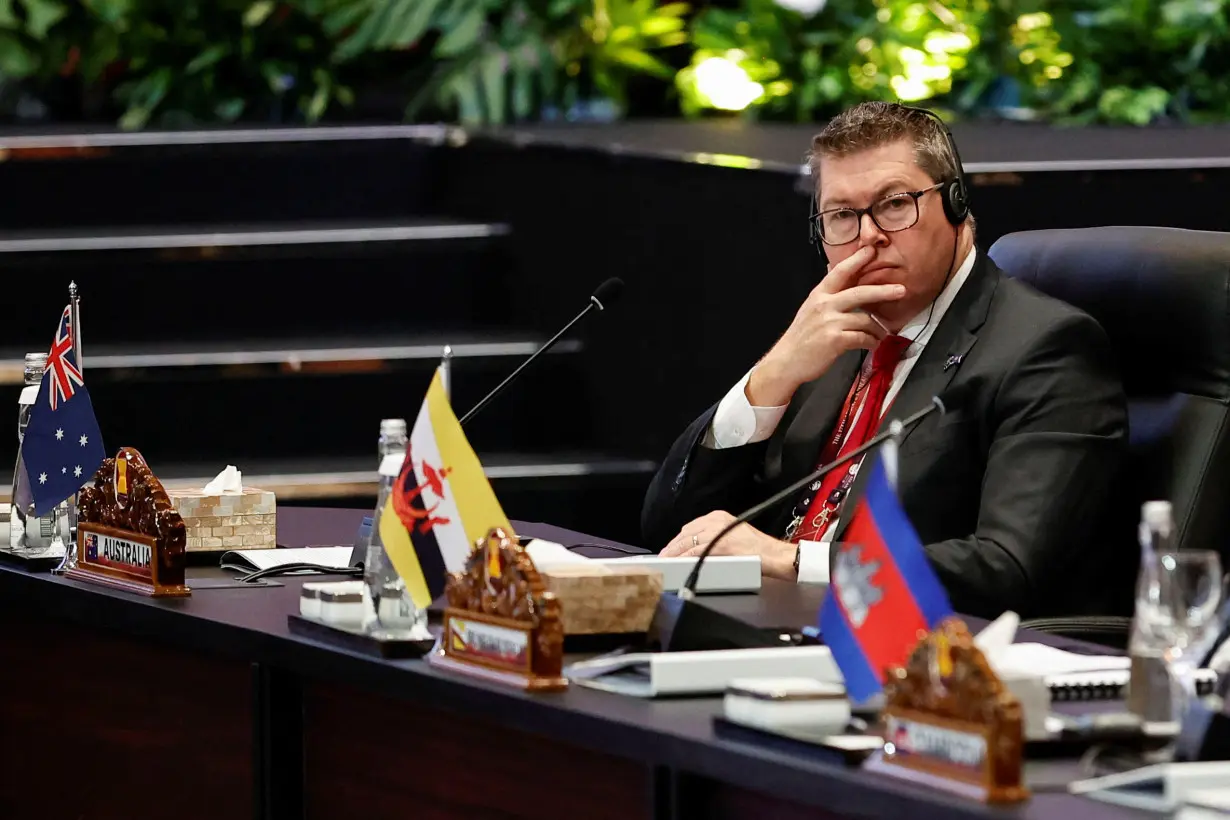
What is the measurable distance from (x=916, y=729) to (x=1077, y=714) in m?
0.25

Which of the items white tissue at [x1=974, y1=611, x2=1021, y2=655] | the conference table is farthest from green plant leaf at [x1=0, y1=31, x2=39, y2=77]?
white tissue at [x1=974, y1=611, x2=1021, y2=655]

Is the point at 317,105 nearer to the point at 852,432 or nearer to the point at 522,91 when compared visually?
the point at 522,91

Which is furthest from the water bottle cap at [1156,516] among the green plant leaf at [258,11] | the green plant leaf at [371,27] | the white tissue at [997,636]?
the green plant leaf at [258,11]

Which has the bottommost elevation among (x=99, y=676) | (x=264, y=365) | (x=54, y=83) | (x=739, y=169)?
(x=99, y=676)

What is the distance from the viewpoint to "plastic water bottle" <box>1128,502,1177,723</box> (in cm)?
152

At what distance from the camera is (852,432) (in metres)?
2.70

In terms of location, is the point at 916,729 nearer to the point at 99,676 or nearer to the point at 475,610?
the point at 475,610

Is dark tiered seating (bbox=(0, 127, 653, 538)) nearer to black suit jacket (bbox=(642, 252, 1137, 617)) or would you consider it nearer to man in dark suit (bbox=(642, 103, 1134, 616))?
man in dark suit (bbox=(642, 103, 1134, 616))

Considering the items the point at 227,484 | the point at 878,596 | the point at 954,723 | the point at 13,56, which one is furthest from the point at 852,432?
the point at 13,56

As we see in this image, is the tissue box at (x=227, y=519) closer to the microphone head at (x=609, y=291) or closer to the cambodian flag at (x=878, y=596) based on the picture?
the microphone head at (x=609, y=291)

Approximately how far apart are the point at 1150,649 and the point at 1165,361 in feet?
3.60

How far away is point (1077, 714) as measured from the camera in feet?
5.33

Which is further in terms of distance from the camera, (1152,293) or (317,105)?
(317,105)

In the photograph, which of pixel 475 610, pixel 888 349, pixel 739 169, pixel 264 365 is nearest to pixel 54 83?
pixel 264 365
